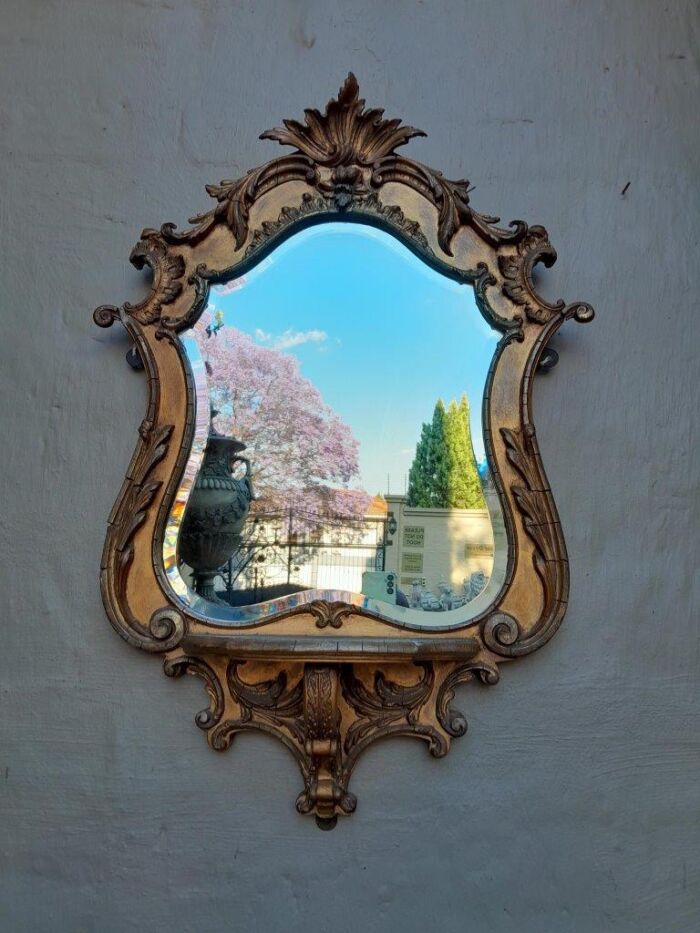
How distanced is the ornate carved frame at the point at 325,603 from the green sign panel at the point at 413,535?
5.1 inches

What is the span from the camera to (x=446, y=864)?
0.94 metres

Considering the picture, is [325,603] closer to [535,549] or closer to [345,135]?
[535,549]

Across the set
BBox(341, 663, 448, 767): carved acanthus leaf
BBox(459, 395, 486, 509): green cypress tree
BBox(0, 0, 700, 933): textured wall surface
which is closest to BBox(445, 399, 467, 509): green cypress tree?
BBox(459, 395, 486, 509): green cypress tree

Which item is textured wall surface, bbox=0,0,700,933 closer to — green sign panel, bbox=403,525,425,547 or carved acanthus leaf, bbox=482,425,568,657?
carved acanthus leaf, bbox=482,425,568,657

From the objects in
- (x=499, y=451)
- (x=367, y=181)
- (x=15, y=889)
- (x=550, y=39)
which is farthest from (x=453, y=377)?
(x=15, y=889)

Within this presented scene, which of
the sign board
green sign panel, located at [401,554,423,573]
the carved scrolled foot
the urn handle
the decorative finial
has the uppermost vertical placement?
the decorative finial

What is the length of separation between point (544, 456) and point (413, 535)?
254mm

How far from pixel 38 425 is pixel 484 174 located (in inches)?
34.1

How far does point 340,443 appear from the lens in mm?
1009

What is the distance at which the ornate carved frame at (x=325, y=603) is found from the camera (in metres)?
0.92

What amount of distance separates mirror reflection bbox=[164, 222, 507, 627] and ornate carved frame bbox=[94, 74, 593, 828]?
0.08 ft

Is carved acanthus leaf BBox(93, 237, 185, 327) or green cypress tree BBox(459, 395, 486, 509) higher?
carved acanthus leaf BBox(93, 237, 185, 327)

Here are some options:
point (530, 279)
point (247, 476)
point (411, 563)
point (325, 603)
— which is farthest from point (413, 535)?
point (530, 279)

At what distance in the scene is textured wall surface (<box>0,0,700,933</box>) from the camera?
3.08 feet
